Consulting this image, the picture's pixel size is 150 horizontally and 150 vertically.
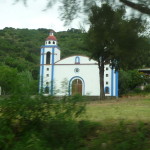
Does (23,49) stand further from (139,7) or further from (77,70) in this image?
(139,7)

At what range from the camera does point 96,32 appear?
19.8 ft

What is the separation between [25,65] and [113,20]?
60256 millimetres

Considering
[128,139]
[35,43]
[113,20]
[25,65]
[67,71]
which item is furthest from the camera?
[35,43]

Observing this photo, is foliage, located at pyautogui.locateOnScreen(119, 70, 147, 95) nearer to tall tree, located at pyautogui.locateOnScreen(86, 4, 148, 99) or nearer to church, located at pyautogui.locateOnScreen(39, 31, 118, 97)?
church, located at pyautogui.locateOnScreen(39, 31, 118, 97)

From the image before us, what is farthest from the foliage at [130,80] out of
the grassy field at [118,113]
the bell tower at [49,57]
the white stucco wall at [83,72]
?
the grassy field at [118,113]

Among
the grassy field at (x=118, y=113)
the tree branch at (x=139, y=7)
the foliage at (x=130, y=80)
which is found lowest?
the grassy field at (x=118, y=113)

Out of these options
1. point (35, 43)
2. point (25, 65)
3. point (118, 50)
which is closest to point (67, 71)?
point (25, 65)

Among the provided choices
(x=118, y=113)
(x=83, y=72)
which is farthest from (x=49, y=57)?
(x=118, y=113)

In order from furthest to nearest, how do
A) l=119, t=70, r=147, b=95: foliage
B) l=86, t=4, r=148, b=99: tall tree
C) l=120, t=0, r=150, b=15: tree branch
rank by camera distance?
l=119, t=70, r=147, b=95: foliage, l=86, t=4, r=148, b=99: tall tree, l=120, t=0, r=150, b=15: tree branch

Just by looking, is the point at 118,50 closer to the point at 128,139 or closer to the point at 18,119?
the point at 128,139

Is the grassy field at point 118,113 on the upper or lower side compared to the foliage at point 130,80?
lower

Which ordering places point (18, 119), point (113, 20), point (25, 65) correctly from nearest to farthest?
point (18, 119) < point (113, 20) < point (25, 65)

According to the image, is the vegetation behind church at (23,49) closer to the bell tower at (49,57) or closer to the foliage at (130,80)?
the bell tower at (49,57)

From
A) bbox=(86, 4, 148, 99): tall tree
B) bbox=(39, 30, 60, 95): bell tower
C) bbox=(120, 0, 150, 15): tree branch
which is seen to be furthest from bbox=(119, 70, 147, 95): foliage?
bbox=(120, 0, 150, 15): tree branch
